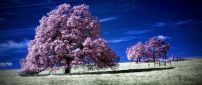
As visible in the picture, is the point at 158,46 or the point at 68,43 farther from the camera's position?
the point at 158,46

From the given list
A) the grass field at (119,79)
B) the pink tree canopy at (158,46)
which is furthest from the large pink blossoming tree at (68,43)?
the pink tree canopy at (158,46)

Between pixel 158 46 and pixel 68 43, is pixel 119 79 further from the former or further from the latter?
pixel 158 46

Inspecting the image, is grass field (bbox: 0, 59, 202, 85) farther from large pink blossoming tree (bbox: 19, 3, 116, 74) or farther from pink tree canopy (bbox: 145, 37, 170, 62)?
pink tree canopy (bbox: 145, 37, 170, 62)

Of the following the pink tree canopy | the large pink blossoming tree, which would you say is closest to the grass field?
the large pink blossoming tree

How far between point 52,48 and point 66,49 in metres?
1.27

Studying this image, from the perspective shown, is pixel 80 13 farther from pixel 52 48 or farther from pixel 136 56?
pixel 136 56

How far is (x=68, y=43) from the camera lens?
31.4 metres

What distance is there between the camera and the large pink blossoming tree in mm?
30891

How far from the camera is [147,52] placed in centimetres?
7375

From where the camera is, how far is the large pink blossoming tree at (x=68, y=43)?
1216 inches

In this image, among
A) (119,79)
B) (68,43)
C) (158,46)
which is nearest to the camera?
(119,79)

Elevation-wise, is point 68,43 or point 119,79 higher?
point 68,43

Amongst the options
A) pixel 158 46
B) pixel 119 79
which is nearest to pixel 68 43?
pixel 119 79

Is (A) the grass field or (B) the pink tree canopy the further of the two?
(B) the pink tree canopy
